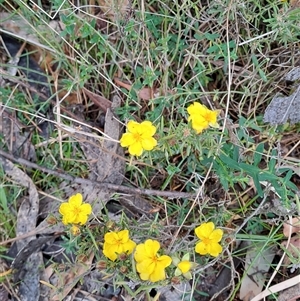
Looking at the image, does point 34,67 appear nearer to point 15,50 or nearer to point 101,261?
point 15,50

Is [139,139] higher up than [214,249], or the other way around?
[139,139]

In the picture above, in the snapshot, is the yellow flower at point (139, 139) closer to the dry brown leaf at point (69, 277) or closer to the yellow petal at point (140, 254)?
the yellow petal at point (140, 254)

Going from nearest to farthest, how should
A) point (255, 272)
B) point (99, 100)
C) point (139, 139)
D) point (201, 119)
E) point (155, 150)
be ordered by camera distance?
point (201, 119), point (139, 139), point (155, 150), point (255, 272), point (99, 100)

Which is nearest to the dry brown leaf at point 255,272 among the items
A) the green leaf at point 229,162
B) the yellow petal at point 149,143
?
the green leaf at point 229,162

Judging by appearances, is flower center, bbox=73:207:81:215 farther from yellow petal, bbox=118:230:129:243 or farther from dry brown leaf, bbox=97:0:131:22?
dry brown leaf, bbox=97:0:131:22

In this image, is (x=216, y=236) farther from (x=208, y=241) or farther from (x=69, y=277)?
(x=69, y=277)

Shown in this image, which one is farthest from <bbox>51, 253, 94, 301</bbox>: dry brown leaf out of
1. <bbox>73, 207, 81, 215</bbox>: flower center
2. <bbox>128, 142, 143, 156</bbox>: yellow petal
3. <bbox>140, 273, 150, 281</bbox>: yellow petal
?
<bbox>128, 142, 143, 156</bbox>: yellow petal

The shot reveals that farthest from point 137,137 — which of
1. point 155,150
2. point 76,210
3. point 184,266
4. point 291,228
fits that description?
point 291,228
